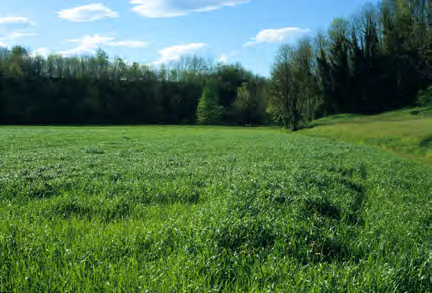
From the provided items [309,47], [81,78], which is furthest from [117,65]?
[309,47]

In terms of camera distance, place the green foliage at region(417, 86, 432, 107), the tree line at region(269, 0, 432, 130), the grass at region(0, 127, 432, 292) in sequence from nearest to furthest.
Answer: the grass at region(0, 127, 432, 292), the green foliage at region(417, 86, 432, 107), the tree line at region(269, 0, 432, 130)

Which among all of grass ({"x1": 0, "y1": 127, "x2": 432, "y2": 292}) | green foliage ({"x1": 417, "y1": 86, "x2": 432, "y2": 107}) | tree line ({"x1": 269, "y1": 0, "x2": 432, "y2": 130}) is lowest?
grass ({"x1": 0, "y1": 127, "x2": 432, "y2": 292})

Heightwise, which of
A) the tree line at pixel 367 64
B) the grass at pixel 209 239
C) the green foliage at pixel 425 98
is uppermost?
the tree line at pixel 367 64

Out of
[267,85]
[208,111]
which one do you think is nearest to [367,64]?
[267,85]

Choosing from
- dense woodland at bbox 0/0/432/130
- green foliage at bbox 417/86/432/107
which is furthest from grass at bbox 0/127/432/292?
green foliage at bbox 417/86/432/107

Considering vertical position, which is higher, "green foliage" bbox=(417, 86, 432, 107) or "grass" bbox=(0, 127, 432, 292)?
"green foliage" bbox=(417, 86, 432, 107)

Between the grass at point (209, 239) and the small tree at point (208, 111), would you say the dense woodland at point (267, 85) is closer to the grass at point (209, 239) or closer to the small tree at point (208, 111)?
the small tree at point (208, 111)

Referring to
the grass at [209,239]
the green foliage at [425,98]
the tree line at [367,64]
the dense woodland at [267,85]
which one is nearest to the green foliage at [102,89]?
the dense woodland at [267,85]

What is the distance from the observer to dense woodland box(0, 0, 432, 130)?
81794 mm

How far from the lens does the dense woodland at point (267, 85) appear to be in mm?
81794

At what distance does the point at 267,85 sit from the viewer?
81.6m

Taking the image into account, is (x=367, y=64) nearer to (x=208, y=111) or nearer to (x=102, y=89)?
(x=208, y=111)

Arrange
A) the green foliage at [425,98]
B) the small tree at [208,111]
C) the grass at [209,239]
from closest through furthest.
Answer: the grass at [209,239] → the green foliage at [425,98] → the small tree at [208,111]

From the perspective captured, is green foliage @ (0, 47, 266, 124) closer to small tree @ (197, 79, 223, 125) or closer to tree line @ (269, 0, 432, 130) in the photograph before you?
small tree @ (197, 79, 223, 125)
